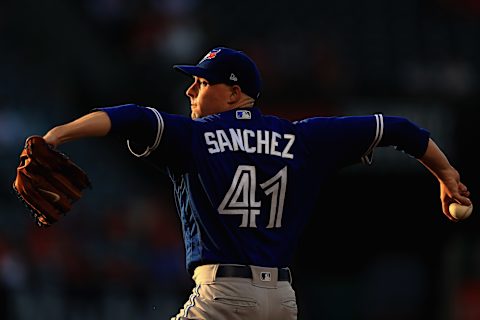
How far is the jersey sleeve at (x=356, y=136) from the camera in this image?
4.93 m

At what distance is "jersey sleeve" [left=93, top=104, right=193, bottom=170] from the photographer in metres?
4.45

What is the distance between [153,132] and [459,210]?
147 cm

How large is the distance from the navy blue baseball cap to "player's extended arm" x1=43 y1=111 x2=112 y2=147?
0.69 metres

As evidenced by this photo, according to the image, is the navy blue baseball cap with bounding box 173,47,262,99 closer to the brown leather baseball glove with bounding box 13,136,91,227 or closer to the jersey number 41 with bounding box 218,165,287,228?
the jersey number 41 with bounding box 218,165,287,228

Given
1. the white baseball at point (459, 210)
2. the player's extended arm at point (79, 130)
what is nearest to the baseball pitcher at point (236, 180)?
the player's extended arm at point (79, 130)

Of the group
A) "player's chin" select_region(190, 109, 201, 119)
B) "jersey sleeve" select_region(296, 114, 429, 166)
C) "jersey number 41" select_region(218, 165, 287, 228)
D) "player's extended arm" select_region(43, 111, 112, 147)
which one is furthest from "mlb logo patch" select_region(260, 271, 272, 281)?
"player's extended arm" select_region(43, 111, 112, 147)

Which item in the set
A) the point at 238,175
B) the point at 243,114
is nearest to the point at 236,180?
the point at 238,175

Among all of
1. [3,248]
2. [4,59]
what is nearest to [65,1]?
[4,59]

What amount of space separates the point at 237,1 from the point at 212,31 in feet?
5.55

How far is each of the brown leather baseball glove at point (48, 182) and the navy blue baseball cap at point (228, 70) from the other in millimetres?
754

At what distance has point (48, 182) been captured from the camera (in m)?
4.45

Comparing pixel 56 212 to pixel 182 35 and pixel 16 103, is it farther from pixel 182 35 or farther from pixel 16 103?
pixel 182 35

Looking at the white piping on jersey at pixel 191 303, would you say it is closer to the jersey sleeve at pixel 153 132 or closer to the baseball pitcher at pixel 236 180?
the baseball pitcher at pixel 236 180

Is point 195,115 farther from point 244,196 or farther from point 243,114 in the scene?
point 244,196
